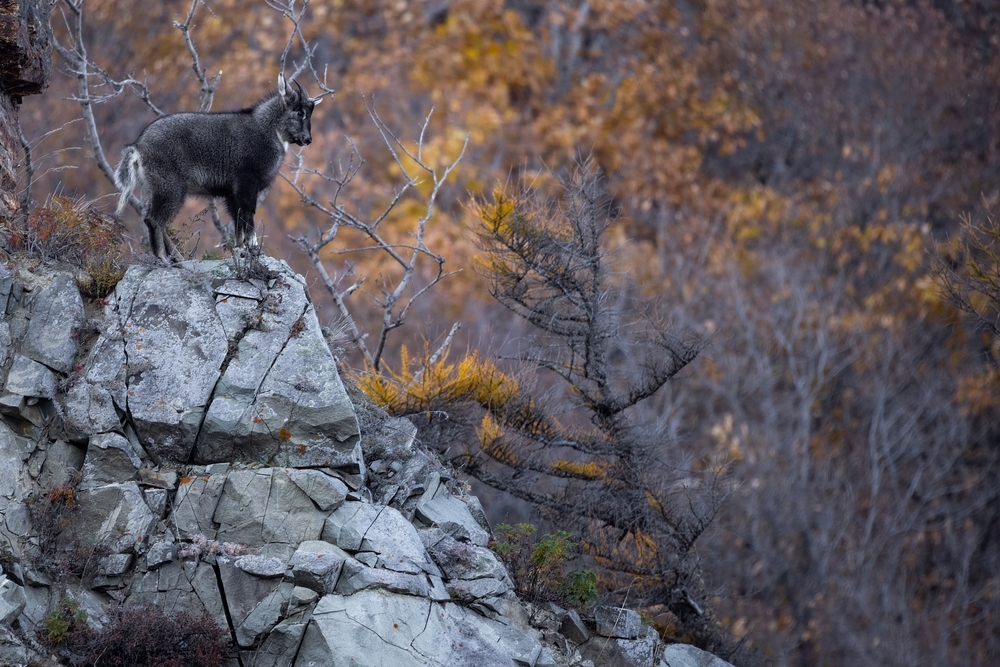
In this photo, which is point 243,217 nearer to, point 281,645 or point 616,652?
point 281,645

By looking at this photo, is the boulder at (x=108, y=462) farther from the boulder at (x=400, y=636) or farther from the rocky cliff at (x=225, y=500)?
the boulder at (x=400, y=636)

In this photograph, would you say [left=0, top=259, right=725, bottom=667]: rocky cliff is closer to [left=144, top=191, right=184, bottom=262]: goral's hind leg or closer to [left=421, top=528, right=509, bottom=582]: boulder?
[left=421, top=528, right=509, bottom=582]: boulder

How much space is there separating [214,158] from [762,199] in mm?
21612

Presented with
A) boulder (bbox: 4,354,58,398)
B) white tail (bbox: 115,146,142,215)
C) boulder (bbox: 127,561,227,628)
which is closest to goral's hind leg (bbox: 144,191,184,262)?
white tail (bbox: 115,146,142,215)

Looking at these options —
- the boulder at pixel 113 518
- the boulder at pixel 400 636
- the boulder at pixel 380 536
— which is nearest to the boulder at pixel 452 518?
the boulder at pixel 380 536

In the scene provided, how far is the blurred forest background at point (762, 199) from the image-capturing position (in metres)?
23.6

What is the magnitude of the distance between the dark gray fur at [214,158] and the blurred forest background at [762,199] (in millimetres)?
11271

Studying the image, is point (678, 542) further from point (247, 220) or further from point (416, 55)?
point (416, 55)

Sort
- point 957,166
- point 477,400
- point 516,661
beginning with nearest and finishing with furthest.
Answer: point 516,661 < point 477,400 < point 957,166

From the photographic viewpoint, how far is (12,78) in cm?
1008

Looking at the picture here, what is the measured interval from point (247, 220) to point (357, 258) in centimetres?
1783

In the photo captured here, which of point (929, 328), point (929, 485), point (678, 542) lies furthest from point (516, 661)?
point (929, 328)

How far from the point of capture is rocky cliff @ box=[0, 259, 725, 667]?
7.99m

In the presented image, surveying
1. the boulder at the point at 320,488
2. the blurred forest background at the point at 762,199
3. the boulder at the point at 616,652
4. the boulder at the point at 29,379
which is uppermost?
the boulder at the point at 29,379
